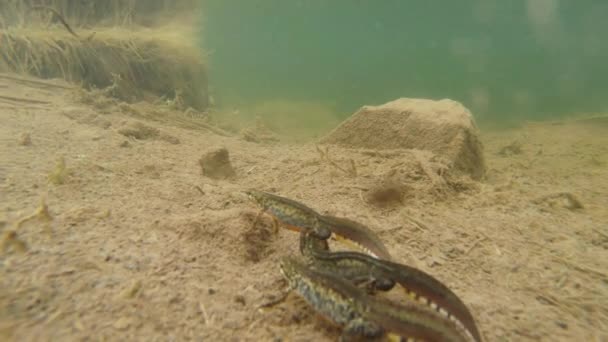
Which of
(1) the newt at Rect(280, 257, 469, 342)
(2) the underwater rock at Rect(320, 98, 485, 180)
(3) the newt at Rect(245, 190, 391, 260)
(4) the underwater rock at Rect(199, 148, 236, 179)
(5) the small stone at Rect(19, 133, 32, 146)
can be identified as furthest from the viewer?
(2) the underwater rock at Rect(320, 98, 485, 180)

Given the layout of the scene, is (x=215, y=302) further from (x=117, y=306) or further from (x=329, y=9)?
(x=329, y=9)

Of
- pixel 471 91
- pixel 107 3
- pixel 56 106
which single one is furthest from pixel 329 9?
pixel 56 106

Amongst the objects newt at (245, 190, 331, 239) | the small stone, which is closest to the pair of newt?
newt at (245, 190, 331, 239)

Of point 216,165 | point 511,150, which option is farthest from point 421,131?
point 511,150

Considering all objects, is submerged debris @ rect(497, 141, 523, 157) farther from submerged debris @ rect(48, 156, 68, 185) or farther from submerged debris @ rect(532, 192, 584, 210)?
submerged debris @ rect(48, 156, 68, 185)

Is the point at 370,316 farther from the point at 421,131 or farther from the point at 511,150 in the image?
the point at 511,150

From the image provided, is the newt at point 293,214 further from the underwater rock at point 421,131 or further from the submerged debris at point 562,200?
the underwater rock at point 421,131

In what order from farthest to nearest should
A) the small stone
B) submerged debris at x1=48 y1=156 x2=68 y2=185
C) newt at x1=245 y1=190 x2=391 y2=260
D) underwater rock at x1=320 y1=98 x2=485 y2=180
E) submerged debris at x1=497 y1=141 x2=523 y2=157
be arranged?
submerged debris at x1=497 y1=141 x2=523 y2=157
underwater rock at x1=320 y1=98 x2=485 y2=180
the small stone
submerged debris at x1=48 y1=156 x2=68 y2=185
newt at x1=245 y1=190 x2=391 y2=260

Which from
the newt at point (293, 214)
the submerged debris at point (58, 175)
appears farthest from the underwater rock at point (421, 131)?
the submerged debris at point (58, 175)

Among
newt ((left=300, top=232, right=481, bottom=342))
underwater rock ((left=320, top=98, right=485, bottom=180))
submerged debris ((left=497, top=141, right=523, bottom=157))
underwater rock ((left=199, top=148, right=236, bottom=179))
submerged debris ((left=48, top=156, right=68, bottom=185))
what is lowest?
newt ((left=300, top=232, right=481, bottom=342))
